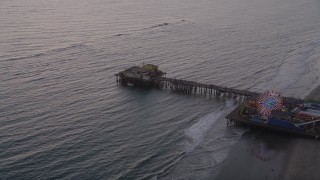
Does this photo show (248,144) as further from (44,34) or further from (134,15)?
(134,15)

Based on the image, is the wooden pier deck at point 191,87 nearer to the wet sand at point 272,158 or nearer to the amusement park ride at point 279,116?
the amusement park ride at point 279,116

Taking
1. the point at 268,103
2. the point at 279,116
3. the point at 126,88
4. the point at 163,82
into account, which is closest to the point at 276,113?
the point at 279,116

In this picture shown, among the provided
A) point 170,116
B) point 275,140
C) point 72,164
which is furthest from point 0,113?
point 275,140

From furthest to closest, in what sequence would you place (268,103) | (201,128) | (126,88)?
(126,88) → (201,128) → (268,103)

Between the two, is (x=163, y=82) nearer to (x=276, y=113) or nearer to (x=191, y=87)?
(x=191, y=87)

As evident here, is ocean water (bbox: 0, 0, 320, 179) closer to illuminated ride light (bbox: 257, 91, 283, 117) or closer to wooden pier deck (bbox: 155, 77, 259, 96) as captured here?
wooden pier deck (bbox: 155, 77, 259, 96)

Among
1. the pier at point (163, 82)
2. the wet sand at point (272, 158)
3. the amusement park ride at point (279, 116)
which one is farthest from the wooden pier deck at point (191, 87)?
the wet sand at point (272, 158)
